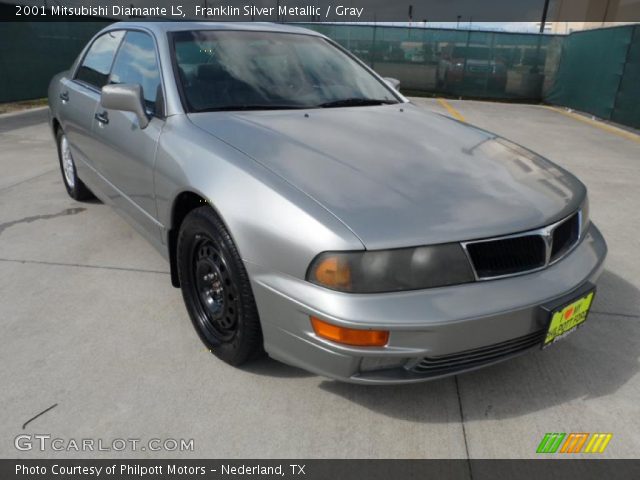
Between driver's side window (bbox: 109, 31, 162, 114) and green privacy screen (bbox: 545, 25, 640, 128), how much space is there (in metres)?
9.73

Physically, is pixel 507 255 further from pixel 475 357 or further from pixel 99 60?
pixel 99 60

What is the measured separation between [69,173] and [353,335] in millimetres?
3725

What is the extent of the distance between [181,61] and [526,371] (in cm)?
239

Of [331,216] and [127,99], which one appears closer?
[331,216]

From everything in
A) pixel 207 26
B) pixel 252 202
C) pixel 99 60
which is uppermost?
pixel 207 26

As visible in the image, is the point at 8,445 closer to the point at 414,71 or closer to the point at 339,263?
the point at 339,263

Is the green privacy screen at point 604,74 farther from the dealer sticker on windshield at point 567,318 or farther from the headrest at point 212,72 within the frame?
the headrest at point 212,72

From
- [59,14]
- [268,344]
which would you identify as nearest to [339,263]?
[268,344]

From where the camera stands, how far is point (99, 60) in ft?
12.1

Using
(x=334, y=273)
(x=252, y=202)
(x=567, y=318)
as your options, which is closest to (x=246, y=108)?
(x=252, y=202)

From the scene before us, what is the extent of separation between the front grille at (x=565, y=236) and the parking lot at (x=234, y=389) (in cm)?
63

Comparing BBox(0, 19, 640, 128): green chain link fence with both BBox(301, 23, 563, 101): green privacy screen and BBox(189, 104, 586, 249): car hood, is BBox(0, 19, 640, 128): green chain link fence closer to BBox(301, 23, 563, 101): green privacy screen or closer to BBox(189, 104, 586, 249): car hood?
BBox(301, 23, 563, 101): green privacy screen

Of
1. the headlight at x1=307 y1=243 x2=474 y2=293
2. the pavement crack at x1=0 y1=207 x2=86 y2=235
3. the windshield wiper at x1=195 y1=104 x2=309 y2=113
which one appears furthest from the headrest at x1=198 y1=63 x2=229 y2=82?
the pavement crack at x1=0 y1=207 x2=86 y2=235
